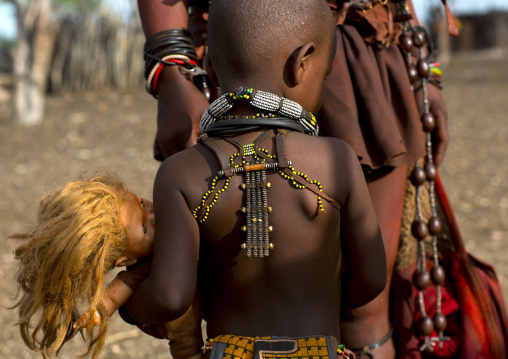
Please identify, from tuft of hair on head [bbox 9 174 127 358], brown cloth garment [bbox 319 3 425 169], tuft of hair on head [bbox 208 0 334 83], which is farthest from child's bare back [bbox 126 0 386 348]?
brown cloth garment [bbox 319 3 425 169]

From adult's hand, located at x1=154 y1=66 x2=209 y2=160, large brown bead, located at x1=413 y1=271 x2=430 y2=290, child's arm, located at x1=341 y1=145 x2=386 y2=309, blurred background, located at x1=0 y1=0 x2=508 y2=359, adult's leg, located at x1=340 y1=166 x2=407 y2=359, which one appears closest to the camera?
child's arm, located at x1=341 y1=145 x2=386 y2=309

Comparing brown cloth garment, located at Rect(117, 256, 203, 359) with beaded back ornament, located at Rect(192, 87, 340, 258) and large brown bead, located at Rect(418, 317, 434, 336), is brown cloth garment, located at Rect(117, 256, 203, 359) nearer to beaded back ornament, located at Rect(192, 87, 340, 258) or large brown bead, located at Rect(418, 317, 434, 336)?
beaded back ornament, located at Rect(192, 87, 340, 258)

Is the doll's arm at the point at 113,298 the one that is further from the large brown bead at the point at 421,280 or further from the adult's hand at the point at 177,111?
the large brown bead at the point at 421,280

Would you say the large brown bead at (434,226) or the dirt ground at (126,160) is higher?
the large brown bead at (434,226)

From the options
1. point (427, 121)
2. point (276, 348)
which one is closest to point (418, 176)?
point (427, 121)

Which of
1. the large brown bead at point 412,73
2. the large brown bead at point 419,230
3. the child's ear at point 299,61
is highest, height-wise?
the child's ear at point 299,61

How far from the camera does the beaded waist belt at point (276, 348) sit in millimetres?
1606

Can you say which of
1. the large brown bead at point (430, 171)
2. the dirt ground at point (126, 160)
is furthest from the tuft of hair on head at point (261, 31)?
the dirt ground at point (126, 160)

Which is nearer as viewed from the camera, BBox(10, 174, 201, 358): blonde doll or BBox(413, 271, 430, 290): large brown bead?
BBox(10, 174, 201, 358): blonde doll

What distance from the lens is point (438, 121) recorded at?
2406mm

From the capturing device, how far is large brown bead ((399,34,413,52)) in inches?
91.4

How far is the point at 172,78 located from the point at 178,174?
1.71 feet

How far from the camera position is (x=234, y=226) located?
1.66 metres

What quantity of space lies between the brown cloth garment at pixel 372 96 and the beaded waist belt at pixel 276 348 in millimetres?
670
